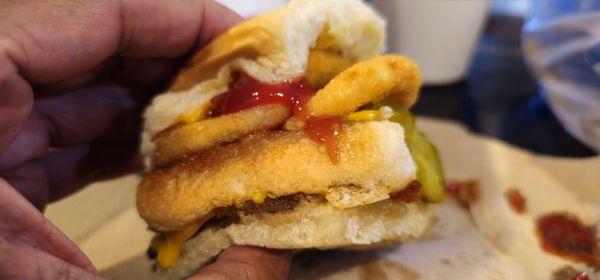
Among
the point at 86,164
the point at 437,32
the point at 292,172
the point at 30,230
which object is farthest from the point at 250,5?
the point at 30,230

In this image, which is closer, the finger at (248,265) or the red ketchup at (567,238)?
the finger at (248,265)

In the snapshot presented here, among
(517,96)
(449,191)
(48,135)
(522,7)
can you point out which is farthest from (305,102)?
(522,7)

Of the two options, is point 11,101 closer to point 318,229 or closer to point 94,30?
point 94,30

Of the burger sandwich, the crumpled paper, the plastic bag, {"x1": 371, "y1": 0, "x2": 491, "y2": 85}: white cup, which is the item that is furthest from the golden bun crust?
{"x1": 371, "y1": 0, "x2": 491, "y2": 85}: white cup

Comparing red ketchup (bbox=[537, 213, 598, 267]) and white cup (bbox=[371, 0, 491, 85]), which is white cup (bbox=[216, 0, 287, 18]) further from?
red ketchup (bbox=[537, 213, 598, 267])

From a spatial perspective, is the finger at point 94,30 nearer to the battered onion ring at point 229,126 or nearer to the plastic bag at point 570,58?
the battered onion ring at point 229,126

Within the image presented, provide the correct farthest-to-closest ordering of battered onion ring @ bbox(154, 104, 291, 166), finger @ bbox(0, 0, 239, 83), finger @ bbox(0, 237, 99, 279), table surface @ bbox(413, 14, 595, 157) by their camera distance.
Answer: table surface @ bbox(413, 14, 595, 157), battered onion ring @ bbox(154, 104, 291, 166), finger @ bbox(0, 0, 239, 83), finger @ bbox(0, 237, 99, 279)

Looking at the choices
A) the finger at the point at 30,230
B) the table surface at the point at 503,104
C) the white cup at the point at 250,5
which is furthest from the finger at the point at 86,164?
the table surface at the point at 503,104
